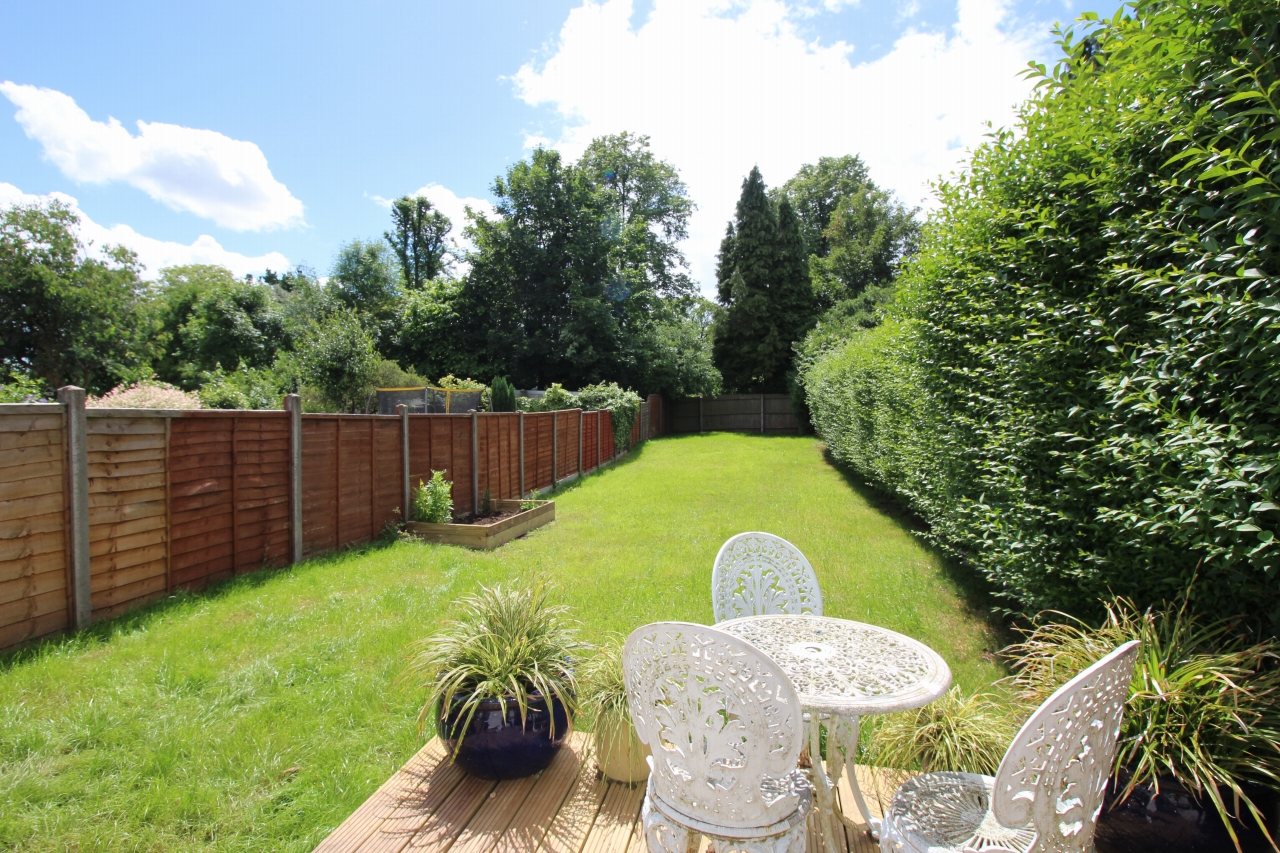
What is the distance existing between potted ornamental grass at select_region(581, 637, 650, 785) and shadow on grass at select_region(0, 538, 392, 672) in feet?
11.3

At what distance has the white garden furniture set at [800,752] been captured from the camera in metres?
1.29

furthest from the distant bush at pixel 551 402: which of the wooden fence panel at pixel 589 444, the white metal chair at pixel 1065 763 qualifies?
the white metal chair at pixel 1065 763

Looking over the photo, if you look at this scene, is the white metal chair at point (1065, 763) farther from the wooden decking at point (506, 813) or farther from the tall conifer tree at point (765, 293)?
the tall conifer tree at point (765, 293)

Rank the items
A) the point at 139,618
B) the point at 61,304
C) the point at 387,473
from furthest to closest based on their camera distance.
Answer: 1. the point at 61,304
2. the point at 387,473
3. the point at 139,618

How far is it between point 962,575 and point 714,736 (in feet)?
17.3

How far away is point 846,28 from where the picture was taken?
6.21 m

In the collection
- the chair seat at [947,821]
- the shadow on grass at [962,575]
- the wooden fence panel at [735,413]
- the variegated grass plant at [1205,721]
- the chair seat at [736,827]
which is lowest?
the shadow on grass at [962,575]

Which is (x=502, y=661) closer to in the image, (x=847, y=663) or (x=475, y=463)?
(x=847, y=663)

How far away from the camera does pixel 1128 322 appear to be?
2.59 metres

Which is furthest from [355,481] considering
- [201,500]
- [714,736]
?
[714,736]

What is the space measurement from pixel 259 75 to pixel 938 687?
9.36m

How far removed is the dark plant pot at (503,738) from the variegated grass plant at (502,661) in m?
0.02

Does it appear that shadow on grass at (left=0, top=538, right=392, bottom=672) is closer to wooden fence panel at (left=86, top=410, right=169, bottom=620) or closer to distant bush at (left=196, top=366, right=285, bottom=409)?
wooden fence panel at (left=86, top=410, right=169, bottom=620)

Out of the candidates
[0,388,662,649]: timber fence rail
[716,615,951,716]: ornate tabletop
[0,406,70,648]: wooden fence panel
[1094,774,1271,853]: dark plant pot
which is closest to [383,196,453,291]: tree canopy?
[0,388,662,649]: timber fence rail
